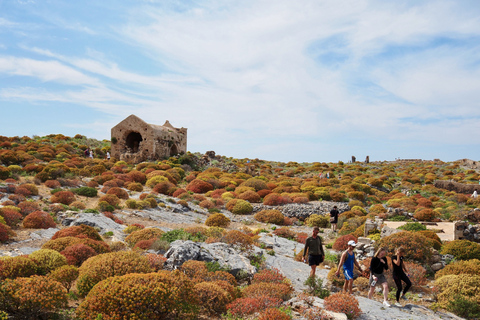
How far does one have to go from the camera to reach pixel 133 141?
4697 centimetres

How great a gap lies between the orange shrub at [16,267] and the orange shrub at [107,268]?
128 cm

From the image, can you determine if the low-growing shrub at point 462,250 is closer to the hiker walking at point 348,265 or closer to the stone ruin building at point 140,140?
the hiker walking at point 348,265

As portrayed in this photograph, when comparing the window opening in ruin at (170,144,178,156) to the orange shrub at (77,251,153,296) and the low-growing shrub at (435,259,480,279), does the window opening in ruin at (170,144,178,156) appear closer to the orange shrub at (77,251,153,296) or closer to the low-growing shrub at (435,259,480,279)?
the orange shrub at (77,251,153,296)

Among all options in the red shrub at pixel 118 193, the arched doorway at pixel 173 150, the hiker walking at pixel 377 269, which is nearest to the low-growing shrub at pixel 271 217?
the red shrub at pixel 118 193

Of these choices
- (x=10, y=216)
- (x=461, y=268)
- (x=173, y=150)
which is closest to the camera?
(x=461, y=268)

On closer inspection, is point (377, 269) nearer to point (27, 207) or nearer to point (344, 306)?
point (344, 306)

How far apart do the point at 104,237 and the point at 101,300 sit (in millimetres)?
8612

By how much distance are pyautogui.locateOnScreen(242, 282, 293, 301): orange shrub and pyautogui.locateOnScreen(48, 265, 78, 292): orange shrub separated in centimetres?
470

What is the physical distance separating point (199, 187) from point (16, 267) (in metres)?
23.3

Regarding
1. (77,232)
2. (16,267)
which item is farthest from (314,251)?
(77,232)

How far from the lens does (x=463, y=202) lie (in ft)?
101

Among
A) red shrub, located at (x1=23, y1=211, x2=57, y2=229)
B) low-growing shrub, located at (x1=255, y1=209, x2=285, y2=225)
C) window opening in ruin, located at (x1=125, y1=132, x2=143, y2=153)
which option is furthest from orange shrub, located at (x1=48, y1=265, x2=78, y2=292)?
window opening in ruin, located at (x1=125, y1=132, x2=143, y2=153)

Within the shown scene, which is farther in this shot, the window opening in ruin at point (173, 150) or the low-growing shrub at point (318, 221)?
the window opening in ruin at point (173, 150)

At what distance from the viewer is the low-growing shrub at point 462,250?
45.1 ft
